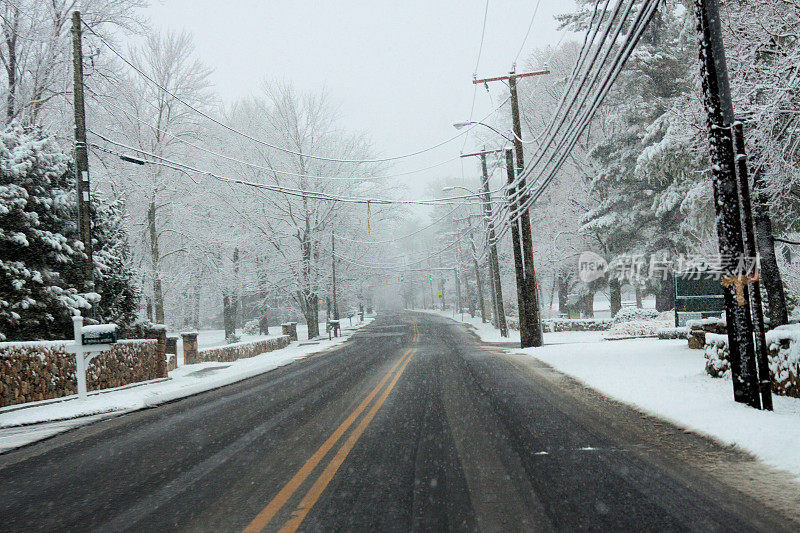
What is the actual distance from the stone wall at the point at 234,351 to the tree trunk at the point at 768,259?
699 inches

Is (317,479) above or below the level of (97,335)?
below

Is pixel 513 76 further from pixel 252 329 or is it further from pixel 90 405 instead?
pixel 252 329

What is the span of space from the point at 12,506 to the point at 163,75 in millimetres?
28172

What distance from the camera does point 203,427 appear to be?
24.7 feet

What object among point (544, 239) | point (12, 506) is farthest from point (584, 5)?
point (12, 506)

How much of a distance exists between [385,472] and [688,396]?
5.23 metres

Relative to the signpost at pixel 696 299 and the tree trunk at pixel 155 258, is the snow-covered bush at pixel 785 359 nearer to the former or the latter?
the signpost at pixel 696 299

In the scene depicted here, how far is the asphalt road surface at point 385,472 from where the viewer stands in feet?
12.7

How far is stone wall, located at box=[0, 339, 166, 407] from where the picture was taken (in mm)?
9906

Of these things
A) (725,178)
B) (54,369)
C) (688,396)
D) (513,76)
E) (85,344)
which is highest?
(513,76)

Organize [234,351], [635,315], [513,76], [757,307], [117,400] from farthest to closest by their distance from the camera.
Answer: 1. [635,315]
2. [234,351]
3. [513,76]
4. [117,400]
5. [757,307]

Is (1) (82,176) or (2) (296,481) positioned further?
(1) (82,176)

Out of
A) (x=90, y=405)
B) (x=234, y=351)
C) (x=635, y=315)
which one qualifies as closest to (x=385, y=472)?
(x=90, y=405)

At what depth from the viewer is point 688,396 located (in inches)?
312
